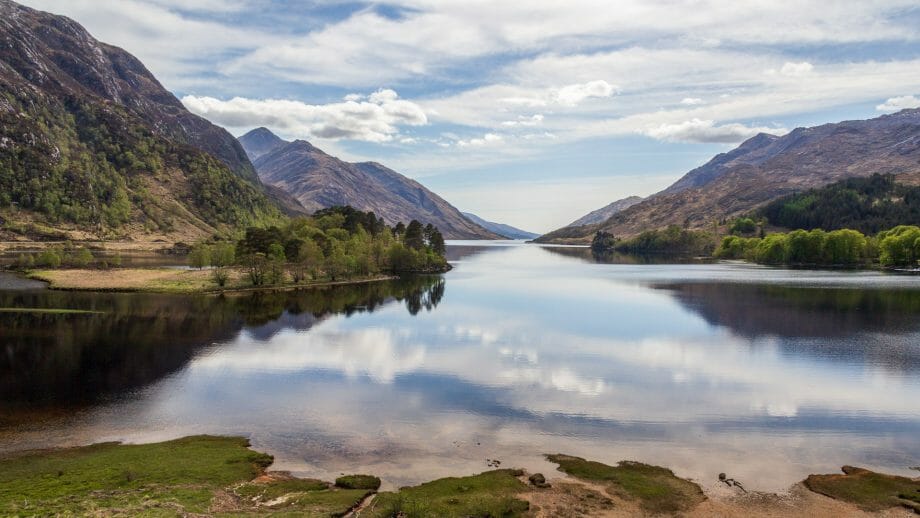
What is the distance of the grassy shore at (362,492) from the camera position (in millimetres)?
27031

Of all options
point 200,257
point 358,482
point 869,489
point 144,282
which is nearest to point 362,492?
point 358,482

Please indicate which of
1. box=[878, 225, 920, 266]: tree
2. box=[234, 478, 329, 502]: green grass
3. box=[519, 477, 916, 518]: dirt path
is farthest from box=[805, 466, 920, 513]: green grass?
box=[878, 225, 920, 266]: tree

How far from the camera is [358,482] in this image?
102 feet

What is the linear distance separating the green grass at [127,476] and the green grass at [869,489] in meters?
32.1

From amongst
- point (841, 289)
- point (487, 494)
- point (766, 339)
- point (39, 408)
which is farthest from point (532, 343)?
point (841, 289)

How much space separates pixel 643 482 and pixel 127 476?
91.8 ft

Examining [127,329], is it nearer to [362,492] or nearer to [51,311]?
[51,311]

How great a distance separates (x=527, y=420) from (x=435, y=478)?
1258cm

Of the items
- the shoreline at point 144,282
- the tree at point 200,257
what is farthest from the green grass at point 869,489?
the tree at point 200,257

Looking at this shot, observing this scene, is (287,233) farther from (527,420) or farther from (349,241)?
(527,420)

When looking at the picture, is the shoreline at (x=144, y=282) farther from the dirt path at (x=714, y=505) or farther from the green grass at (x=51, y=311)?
the dirt path at (x=714, y=505)

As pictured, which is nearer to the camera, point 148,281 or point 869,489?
point 869,489

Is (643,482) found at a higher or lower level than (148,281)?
lower

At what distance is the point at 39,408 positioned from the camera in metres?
43.6
